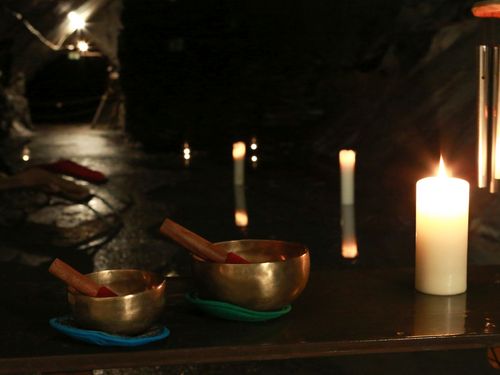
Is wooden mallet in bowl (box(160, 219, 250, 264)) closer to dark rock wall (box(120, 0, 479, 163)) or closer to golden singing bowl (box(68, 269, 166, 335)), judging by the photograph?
golden singing bowl (box(68, 269, 166, 335))

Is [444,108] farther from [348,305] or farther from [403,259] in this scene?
[348,305]

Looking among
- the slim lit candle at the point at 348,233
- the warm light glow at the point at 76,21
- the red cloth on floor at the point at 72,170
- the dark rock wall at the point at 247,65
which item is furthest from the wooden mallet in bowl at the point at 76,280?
the warm light glow at the point at 76,21

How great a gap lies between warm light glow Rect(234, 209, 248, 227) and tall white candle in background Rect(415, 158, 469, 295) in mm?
3284

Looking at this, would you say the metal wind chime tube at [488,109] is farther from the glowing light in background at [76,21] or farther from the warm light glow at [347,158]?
the glowing light in background at [76,21]

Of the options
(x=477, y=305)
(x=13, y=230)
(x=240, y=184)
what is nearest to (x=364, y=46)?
(x=240, y=184)

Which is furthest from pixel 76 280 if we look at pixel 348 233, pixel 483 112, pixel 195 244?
pixel 348 233

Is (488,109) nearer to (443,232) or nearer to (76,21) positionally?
(443,232)

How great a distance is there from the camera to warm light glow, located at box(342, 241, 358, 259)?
13.4 ft

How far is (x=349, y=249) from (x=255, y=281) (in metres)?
2.83

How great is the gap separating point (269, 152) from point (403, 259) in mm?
6630

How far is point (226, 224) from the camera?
4930 mm

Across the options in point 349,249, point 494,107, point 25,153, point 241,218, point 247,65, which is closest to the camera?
point 494,107

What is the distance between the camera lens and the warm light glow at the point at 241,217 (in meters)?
4.95

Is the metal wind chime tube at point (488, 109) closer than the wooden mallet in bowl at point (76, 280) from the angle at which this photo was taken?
No
